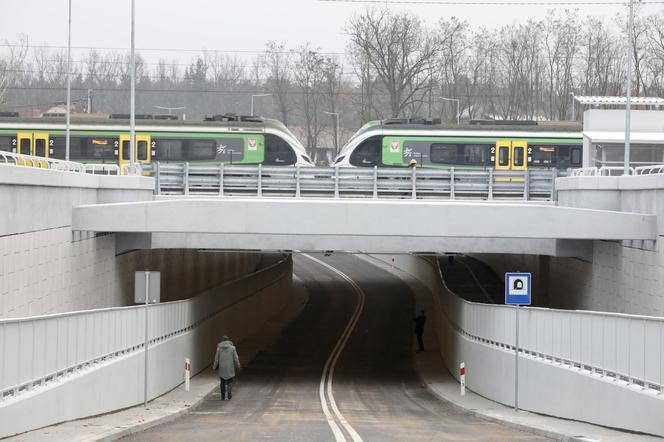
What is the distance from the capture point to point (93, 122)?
5200 cm

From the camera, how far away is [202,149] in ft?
171

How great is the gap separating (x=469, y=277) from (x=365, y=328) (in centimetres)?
525

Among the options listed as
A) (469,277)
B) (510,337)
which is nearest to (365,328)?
(469,277)

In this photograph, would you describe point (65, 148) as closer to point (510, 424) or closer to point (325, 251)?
point (325, 251)

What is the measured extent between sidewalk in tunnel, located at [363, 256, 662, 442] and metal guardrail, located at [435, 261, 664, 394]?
36.9 inches

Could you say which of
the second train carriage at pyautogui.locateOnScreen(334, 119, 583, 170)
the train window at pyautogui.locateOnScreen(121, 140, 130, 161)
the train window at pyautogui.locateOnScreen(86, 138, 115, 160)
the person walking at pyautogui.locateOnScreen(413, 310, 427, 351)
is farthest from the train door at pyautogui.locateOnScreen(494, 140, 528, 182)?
the train window at pyautogui.locateOnScreen(86, 138, 115, 160)

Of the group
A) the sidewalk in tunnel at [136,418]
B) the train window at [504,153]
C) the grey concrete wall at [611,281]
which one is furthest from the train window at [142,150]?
the grey concrete wall at [611,281]

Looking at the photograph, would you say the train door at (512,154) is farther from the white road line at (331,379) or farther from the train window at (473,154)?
the white road line at (331,379)

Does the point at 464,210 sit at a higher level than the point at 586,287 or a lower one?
higher

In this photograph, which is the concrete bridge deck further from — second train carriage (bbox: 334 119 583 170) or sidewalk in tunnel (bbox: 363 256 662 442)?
second train carriage (bbox: 334 119 583 170)

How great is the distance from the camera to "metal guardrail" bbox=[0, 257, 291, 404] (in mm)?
15492

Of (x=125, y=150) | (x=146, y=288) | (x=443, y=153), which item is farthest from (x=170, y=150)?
(x=146, y=288)

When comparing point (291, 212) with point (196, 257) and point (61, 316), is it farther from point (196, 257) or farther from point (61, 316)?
point (196, 257)

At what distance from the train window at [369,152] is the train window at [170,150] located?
27.7 feet
